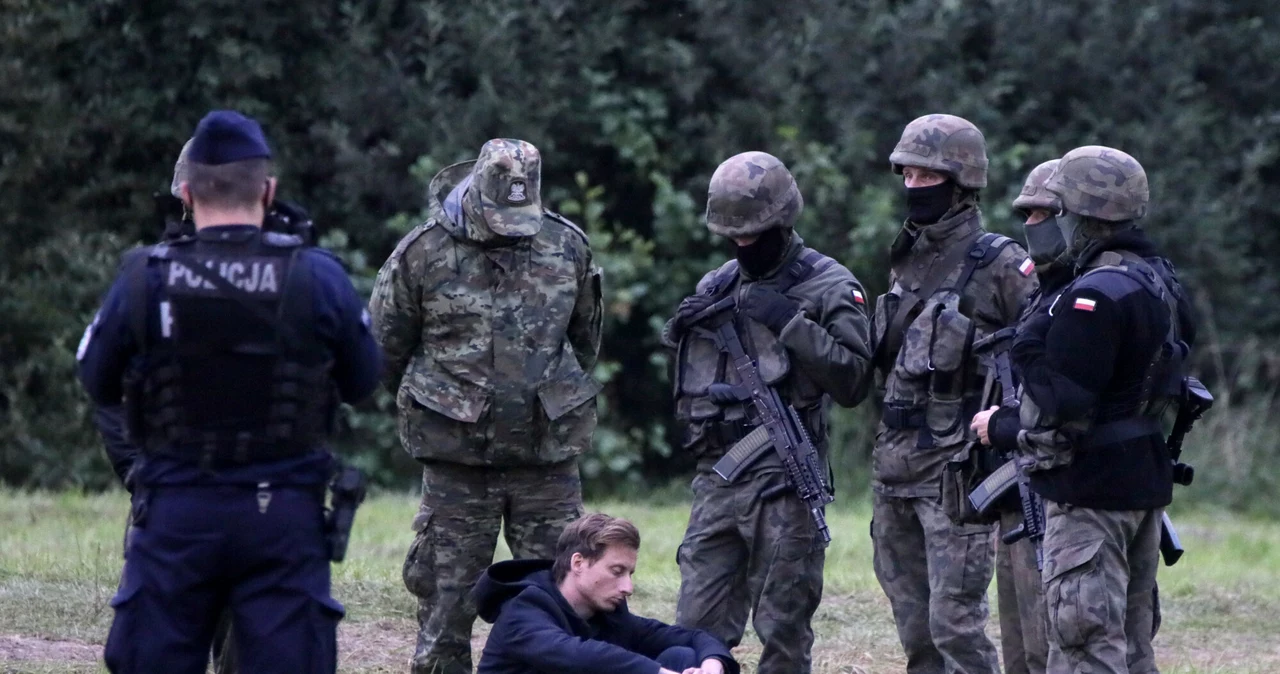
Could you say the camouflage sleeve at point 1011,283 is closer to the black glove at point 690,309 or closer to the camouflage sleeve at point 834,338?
the camouflage sleeve at point 834,338

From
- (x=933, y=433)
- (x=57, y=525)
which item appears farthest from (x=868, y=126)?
(x=933, y=433)

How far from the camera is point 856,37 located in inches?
565

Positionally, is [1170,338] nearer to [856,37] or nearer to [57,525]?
[57,525]

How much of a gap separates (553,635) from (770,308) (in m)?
1.45

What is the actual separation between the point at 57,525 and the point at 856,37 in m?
7.75

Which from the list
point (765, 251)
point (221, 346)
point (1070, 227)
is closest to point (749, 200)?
point (765, 251)

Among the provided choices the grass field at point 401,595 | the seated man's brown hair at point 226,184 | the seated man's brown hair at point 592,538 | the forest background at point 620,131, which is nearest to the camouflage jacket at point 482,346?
the seated man's brown hair at point 592,538

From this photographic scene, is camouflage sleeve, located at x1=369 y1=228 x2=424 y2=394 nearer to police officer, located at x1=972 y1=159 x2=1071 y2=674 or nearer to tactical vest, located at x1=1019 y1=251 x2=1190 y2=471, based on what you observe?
police officer, located at x1=972 y1=159 x2=1071 y2=674

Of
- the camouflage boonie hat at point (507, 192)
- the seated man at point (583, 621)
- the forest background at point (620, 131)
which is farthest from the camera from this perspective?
the forest background at point (620, 131)

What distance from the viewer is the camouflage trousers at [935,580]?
5781 mm

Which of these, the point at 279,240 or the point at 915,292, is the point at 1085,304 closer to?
the point at 915,292

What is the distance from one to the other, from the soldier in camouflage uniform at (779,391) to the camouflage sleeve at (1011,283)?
19.0 inches

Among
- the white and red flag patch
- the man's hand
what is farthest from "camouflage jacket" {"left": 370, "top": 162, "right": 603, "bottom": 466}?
the white and red flag patch

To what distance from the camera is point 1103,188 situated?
5.42 metres
